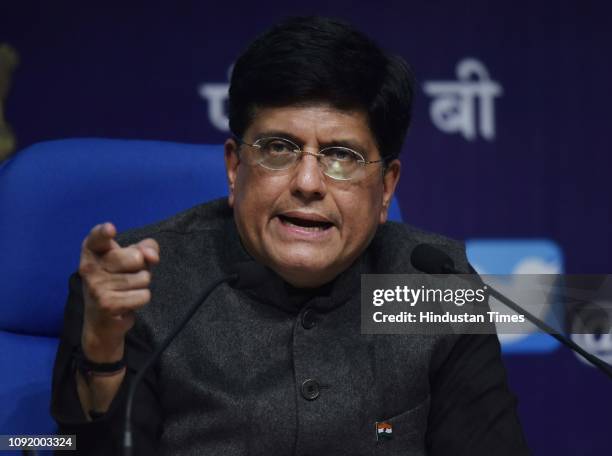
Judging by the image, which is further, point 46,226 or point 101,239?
point 46,226

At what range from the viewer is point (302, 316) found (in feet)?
3.92

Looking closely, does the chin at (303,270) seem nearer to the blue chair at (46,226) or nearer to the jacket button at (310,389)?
the jacket button at (310,389)

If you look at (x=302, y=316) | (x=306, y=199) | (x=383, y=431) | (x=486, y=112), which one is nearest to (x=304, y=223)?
(x=306, y=199)

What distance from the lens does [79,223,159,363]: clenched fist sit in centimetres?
84

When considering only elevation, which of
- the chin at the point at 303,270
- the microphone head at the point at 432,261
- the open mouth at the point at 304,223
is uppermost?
the open mouth at the point at 304,223

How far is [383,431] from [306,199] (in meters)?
0.34

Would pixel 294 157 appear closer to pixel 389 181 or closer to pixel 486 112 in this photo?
pixel 389 181

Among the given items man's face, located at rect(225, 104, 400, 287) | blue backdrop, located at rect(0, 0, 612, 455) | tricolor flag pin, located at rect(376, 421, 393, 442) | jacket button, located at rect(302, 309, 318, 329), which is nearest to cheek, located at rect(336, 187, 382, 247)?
man's face, located at rect(225, 104, 400, 287)

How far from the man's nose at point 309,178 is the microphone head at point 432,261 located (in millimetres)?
152

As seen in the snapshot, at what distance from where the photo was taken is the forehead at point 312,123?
112 centimetres

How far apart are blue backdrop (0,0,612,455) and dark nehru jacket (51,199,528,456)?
2.69ft

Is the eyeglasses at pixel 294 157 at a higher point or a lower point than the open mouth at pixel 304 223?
higher

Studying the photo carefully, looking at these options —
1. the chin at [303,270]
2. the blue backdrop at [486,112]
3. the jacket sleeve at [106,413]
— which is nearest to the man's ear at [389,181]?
the chin at [303,270]

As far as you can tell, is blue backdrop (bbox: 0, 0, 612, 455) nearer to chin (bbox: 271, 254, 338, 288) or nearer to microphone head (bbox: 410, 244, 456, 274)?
chin (bbox: 271, 254, 338, 288)
